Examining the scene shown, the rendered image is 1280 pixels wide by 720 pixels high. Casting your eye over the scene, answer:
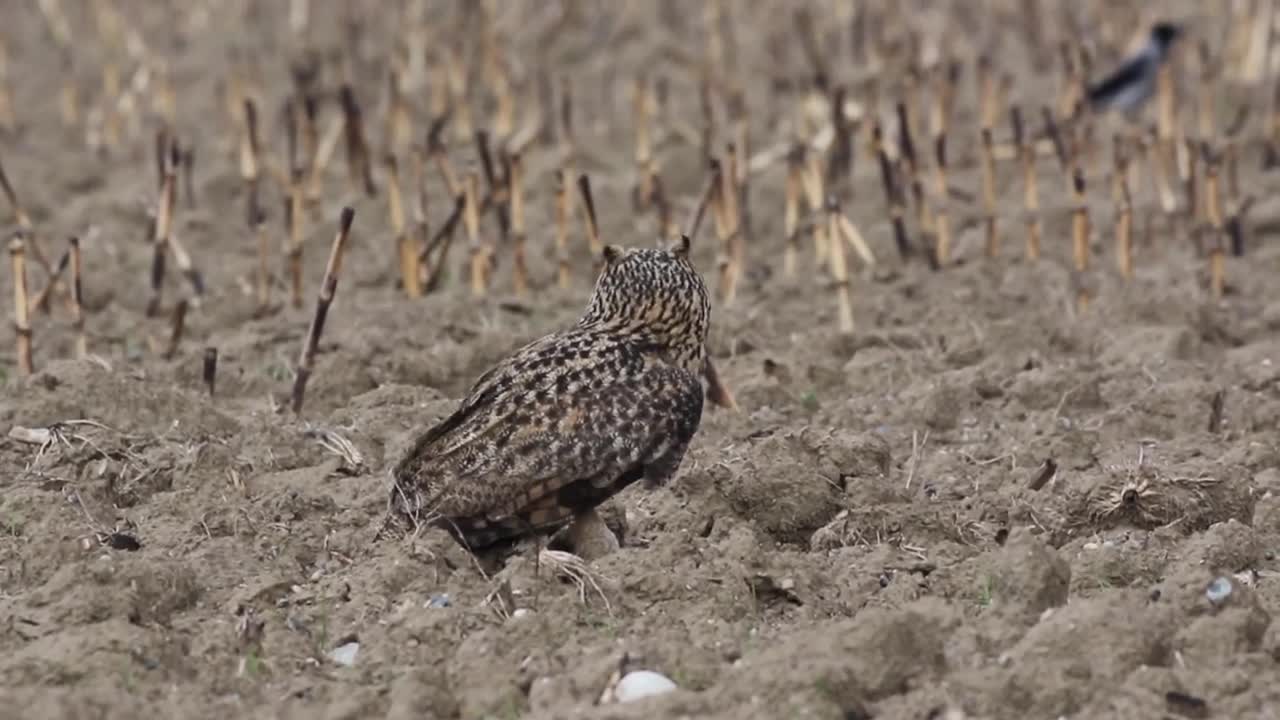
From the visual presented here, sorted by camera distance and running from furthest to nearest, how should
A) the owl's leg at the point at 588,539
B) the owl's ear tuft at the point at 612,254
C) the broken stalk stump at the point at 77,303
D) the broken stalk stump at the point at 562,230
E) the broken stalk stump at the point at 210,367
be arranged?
the broken stalk stump at the point at 562,230
the broken stalk stump at the point at 77,303
the broken stalk stump at the point at 210,367
the owl's ear tuft at the point at 612,254
the owl's leg at the point at 588,539

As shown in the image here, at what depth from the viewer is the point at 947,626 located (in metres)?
5.43

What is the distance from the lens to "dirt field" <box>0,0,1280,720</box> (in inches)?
208

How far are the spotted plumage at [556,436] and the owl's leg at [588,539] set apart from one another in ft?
0.18

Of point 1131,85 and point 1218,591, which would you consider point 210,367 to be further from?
point 1131,85

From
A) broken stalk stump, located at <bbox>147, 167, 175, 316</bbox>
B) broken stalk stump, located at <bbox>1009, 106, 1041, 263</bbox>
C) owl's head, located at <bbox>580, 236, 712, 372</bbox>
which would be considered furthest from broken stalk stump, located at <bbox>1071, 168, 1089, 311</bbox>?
broken stalk stump, located at <bbox>147, 167, 175, 316</bbox>

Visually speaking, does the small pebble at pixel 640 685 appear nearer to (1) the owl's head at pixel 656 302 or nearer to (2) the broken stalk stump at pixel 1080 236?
(1) the owl's head at pixel 656 302

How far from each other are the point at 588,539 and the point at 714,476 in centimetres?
57

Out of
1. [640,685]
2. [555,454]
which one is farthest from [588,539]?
[640,685]

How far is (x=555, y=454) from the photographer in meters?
5.96

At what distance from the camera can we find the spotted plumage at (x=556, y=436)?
5980 mm

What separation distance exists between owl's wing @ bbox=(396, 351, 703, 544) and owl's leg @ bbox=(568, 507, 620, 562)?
0.14m

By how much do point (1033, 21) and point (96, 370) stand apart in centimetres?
770

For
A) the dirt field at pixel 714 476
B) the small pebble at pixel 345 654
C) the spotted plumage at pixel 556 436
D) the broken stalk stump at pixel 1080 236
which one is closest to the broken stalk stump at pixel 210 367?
the dirt field at pixel 714 476

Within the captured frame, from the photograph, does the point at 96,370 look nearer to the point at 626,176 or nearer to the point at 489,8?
the point at 626,176
